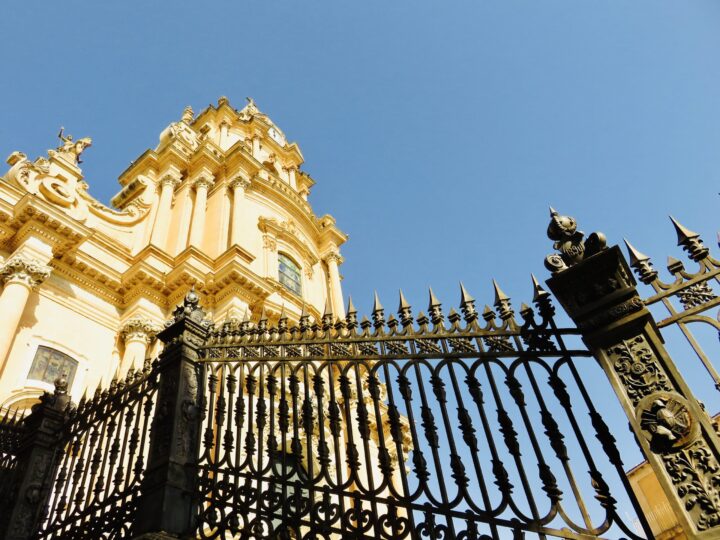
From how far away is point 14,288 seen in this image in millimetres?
11562

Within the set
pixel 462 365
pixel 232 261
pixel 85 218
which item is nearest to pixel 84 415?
pixel 462 365

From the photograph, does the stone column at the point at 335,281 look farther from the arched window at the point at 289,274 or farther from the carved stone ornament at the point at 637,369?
the carved stone ornament at the point at 637,369

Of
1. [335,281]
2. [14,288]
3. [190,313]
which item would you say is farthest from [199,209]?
[190,313]

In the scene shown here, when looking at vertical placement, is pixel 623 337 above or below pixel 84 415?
below

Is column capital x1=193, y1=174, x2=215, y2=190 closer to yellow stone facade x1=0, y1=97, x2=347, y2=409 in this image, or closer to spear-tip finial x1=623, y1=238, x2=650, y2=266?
yellow stone facade x1=0, y1=97, x2=347, y2=409

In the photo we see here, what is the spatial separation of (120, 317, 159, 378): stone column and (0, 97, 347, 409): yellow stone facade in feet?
0.10

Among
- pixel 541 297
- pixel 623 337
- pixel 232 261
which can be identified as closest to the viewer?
pixel 623 337

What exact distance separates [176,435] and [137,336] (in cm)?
1042

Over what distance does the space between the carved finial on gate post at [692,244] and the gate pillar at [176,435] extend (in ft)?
13.1

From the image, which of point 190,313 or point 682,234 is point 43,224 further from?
point 682,234

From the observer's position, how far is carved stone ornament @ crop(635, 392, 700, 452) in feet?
8.89

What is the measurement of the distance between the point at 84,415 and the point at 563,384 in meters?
5.14

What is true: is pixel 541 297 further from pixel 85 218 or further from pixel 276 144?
pixel 276 144

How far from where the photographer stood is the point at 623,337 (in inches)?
123
